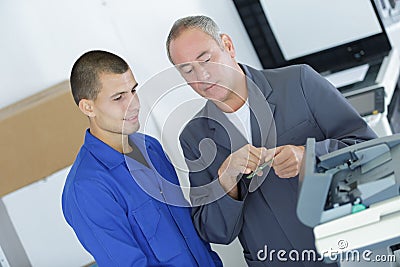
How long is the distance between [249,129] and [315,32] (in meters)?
1.50

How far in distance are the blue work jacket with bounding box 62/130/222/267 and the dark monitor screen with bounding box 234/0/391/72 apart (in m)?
1.46

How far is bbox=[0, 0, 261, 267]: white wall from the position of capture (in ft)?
8.78

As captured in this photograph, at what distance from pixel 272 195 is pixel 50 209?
4.16 feet

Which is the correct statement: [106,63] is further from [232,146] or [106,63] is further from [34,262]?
[34,262]

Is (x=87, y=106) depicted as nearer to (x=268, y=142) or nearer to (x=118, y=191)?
(x=118, y=191)

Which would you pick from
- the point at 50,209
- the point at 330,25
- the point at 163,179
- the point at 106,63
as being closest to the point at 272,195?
the point at 163,179

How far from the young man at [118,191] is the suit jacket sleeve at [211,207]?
0.22ft

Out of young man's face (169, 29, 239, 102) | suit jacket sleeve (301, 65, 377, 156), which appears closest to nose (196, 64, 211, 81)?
young man's face (169, 29, 239, 102)

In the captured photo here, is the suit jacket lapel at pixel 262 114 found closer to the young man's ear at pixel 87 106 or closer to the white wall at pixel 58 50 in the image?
the young man's ear at pixel 87 106

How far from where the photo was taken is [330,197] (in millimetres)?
1294

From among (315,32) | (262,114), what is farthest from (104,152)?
(315,32)

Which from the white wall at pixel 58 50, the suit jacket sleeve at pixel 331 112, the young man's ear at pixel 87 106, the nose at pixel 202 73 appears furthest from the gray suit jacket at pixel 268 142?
the white wall at pixel 58 50

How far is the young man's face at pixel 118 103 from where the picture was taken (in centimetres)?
181

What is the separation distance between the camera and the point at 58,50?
2.71 meters
